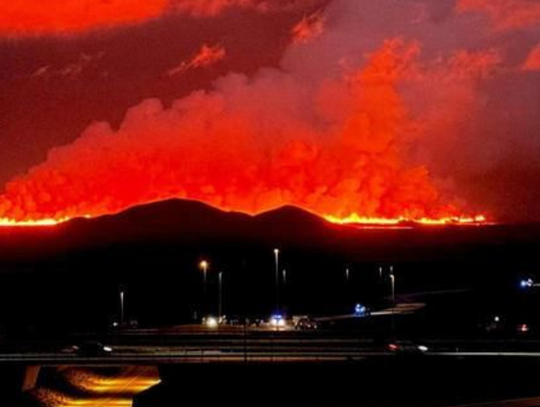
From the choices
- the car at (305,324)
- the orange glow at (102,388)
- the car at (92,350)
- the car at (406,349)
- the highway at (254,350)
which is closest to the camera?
the highway at (254,350)

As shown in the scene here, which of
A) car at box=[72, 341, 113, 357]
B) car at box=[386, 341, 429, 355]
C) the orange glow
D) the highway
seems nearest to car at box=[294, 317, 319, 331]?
the highway

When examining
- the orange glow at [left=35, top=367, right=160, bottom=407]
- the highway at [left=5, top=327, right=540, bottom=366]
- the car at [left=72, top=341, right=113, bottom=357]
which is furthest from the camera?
the car at [left=72, top=341, right=113, bottom=357]

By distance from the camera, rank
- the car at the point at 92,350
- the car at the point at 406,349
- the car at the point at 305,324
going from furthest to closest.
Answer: the car at the point at 305,324 → the car at the point at 92,350 → the car at the point at 406,349

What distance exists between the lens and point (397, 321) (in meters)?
159

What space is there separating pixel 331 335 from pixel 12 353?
111 feet

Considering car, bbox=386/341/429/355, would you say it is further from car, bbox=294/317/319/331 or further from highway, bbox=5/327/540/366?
car, bbox=294/317/319/331

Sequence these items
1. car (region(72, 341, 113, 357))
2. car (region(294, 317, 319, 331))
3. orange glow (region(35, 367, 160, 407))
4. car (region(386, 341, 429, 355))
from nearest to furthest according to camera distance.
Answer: car (region(386, 341, 429, 355)) < orange glow (region(35, 367, 160, 407)) < car (region(72, 341, 113, 357)) < car (region(294, 317, 319, 331))

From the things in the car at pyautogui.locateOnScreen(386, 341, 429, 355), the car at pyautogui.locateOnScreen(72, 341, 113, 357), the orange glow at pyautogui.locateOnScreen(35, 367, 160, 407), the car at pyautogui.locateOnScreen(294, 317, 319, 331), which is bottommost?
the orange glow at pyautogui.locateOnScreen(35, 367, 160, 407)

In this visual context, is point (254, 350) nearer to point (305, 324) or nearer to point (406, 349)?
point (406, 349)

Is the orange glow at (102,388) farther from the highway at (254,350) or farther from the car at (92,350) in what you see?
the highway at (254,350)

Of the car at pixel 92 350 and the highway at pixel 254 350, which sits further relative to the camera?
the car at pixel 92 350

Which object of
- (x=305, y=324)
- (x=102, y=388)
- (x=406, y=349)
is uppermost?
(x=305, y=324)

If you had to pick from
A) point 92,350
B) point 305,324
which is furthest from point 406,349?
point 305,324

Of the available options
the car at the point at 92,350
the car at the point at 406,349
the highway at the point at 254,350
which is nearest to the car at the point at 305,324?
the highway at the point at 254,350
